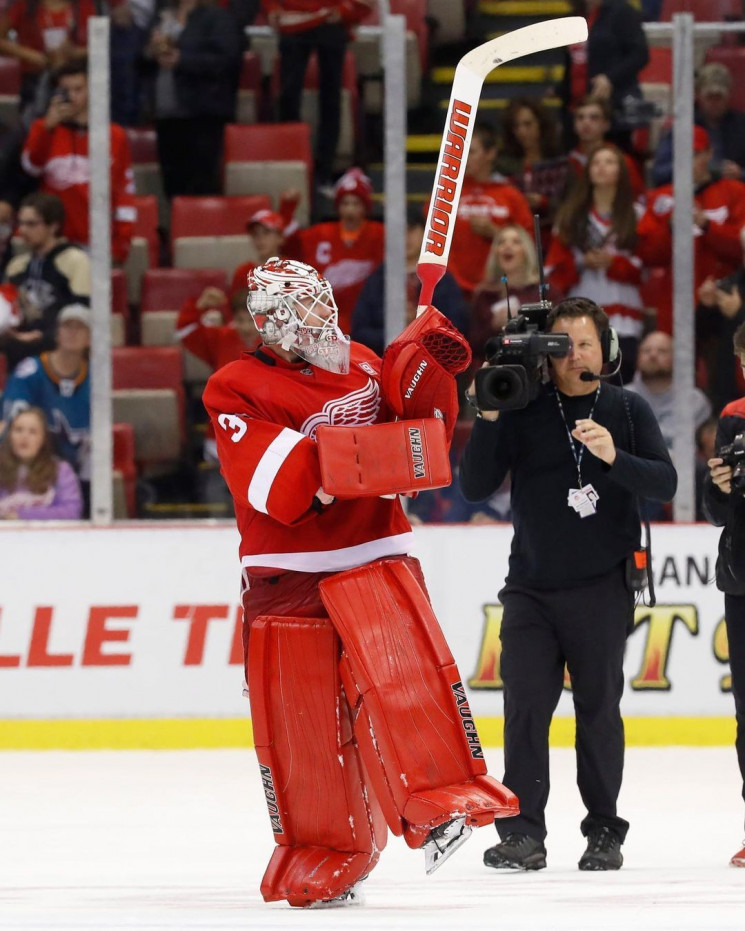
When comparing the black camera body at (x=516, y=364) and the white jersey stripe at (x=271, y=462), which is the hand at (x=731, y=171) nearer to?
the black camera body at (x=516, y=364)

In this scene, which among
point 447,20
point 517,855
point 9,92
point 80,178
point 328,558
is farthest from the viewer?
point 447,20

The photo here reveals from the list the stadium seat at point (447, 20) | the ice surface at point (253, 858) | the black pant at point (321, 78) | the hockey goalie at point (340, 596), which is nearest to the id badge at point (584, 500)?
the hockey goalie at point (340, 596)

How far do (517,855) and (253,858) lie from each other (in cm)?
74

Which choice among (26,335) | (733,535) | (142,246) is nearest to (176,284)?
(142,246)

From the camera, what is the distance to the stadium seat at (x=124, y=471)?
21.2ft

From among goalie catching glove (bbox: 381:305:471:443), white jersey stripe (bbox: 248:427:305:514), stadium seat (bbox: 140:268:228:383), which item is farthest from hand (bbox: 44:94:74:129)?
white jersey stripe (bbox: 248:427:305:514)

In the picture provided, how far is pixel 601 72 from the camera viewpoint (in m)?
7.08

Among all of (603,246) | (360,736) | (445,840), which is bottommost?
(445,840)

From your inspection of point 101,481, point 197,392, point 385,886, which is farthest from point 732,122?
point 385,886

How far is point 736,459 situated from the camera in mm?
4016

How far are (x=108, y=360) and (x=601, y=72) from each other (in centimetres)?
227

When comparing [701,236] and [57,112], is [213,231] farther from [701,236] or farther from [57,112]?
[701,236]

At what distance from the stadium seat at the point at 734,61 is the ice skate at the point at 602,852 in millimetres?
3661

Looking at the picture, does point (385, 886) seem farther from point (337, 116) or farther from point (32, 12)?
point (32, 12)
